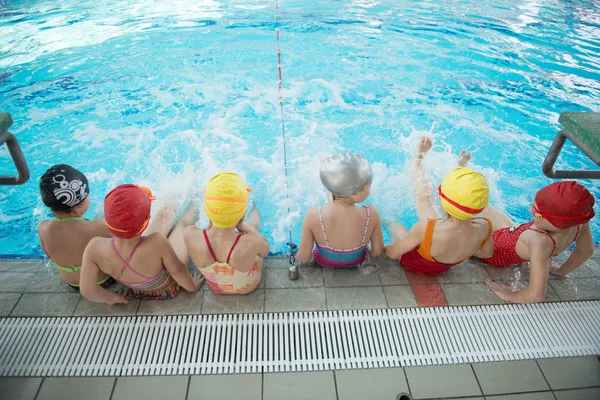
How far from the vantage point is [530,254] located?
2498 mm

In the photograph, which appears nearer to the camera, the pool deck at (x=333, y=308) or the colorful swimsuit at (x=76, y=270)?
the pool deck at (x=333, y=308)

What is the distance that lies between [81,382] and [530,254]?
3.14 metres

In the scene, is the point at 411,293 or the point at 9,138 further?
the point at 411,293

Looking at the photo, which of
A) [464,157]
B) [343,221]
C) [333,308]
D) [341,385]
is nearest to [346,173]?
[343,221]

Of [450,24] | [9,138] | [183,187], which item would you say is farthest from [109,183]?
[450,24]

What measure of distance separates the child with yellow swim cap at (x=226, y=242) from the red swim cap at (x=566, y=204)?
1.91 metres

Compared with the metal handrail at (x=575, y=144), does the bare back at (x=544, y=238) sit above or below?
below

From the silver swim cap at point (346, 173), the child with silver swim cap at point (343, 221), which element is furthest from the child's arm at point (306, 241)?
the silver swim cap at point (346, 173)

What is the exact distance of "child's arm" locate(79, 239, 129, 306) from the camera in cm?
221

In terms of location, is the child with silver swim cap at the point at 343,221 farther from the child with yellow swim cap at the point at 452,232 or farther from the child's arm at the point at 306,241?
the child with yellow swim cap at the point at 452,232

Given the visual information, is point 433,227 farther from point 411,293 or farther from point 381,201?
point 381,201

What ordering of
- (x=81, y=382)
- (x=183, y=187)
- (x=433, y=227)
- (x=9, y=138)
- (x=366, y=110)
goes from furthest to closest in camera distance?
(x=366, y=110) → (x=183, y=187) → (x=433, y=227) → (x=81, y=382) → (x=9, y=138)

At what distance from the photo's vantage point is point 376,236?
8.95ft

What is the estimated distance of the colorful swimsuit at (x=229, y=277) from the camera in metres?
2.35
